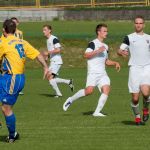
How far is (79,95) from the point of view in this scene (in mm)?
15828

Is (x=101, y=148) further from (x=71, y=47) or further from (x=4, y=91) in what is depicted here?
(x=71, y=47)

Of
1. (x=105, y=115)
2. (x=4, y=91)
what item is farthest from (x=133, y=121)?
(x=4, y=91)

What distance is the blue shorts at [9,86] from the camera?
38.1ft

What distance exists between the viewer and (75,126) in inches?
542

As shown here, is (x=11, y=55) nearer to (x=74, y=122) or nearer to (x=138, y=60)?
(x=138, y=60)

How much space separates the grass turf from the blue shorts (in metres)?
0.76

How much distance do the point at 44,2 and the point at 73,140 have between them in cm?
3674

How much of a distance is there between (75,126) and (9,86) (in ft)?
8.32

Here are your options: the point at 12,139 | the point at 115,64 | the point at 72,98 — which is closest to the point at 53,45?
the point at 72,98

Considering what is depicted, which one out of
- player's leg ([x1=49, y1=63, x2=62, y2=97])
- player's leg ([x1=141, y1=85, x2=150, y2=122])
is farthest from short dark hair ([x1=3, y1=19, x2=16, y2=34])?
player's leg ([x1=49, y1=63, x2=62, y2=97])

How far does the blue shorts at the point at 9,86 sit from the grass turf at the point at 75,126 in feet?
2.51

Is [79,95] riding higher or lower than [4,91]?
lower

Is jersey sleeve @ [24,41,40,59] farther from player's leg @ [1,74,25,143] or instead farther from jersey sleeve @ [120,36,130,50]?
jersey sleeve @ [120,36,130,50]

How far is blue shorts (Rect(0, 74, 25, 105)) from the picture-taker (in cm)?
1161
